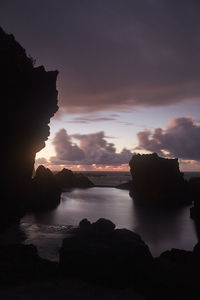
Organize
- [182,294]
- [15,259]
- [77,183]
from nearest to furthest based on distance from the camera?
1. [182,294]
2. [15,259]
3. [77,183]

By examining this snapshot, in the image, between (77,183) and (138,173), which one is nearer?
(138,173)

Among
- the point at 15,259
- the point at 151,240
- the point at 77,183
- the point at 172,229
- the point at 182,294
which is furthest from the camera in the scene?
the point at 77,183

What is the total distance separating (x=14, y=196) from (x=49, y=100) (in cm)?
1558

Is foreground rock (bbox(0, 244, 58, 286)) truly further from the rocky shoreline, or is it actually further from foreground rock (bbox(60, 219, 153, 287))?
foreground rock (bbox(60, 219, 153, 287))

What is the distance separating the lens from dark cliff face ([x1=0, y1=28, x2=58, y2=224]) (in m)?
32.0

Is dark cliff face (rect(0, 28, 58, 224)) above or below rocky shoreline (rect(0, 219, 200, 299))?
above

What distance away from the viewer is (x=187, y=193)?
87000 millimetres

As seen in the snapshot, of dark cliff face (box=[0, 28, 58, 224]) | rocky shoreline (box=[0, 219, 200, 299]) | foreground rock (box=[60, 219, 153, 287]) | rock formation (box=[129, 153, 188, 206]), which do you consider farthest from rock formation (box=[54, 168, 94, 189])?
foreground rock (box=[60, 219, 153, 287])

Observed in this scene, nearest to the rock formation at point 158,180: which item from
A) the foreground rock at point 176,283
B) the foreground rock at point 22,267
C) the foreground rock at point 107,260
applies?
the foreground rock at point 22,267

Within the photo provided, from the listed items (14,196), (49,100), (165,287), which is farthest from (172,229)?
(165,287)

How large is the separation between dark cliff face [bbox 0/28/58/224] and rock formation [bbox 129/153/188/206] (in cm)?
5371

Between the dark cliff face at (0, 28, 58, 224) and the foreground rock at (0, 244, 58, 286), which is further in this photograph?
the dark cliff face at (0, 28, 58, 224)

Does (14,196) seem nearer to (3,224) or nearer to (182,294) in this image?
(3,224)

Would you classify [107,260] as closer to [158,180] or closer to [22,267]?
[22,267]
